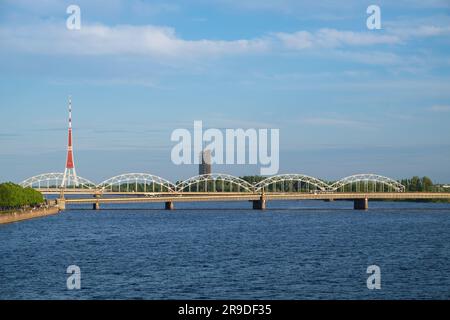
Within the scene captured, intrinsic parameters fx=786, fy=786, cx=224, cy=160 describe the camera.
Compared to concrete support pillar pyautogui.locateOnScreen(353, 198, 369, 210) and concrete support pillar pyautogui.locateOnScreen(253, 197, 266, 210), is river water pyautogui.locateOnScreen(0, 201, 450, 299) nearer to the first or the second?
concrete support pillar pyautogui.locateOnScreen(253, 197, 266, 210)

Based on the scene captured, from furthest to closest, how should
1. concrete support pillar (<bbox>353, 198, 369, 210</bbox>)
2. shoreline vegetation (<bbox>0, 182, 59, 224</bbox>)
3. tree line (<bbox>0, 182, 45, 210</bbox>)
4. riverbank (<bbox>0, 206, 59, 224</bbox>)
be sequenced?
concrete support pillar (<bbox>353, 198, 369, 210</bbox>) → tree line (<bbox>0, 182, 45, 210</bbox>) → shoreline vegetation (<bbox>0, 182, 59, 224</bbox>) → riverbank (<bbox>0, 206, 59, 224</bbox>)

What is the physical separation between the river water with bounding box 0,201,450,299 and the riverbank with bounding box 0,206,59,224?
23.8 ft

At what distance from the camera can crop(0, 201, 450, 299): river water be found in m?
30.0

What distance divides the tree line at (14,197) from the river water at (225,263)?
16.6m

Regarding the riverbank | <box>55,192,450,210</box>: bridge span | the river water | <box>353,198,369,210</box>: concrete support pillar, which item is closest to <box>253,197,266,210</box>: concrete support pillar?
<box>55,192,450,210</box>: bridge span

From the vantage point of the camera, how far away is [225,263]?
3988 centimetres

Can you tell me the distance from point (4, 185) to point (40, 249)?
42.1 m

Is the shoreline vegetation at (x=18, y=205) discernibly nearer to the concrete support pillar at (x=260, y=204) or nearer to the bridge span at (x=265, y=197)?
the bridge span at (x=265, y=197)

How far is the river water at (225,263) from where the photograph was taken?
2995 cm

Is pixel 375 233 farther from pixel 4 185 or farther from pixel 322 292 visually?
pixel 4 185

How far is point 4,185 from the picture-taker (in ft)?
289

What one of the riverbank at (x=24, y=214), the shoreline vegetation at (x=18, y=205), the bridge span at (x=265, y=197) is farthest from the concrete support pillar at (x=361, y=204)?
the shoreline vegetation at (x=18, y=205)
